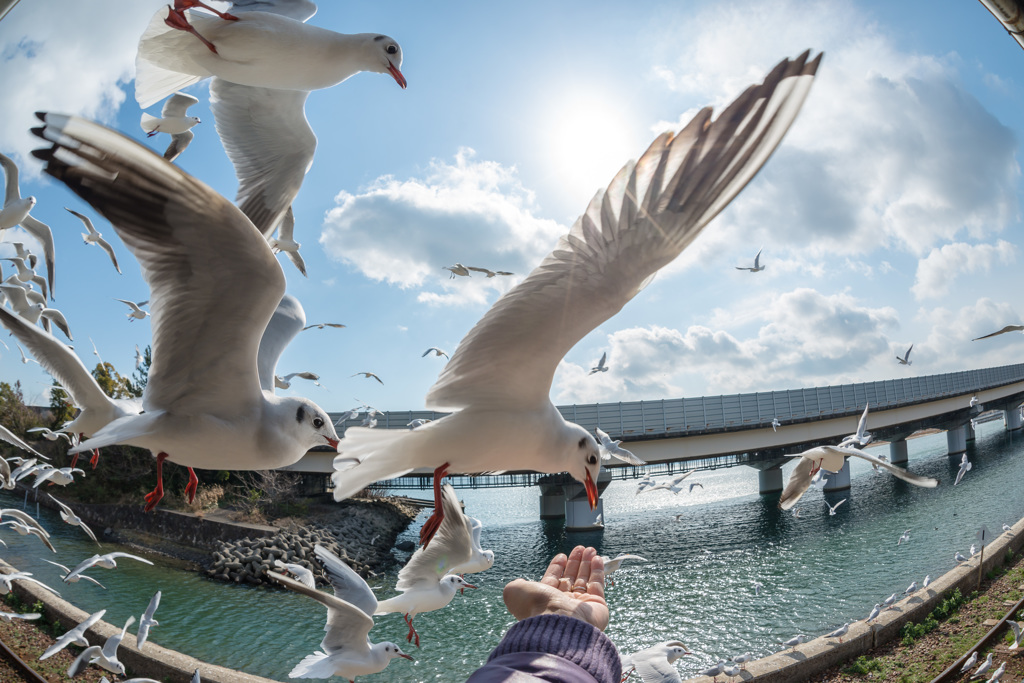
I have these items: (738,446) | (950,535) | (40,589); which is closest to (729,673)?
(40,589)

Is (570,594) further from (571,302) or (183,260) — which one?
(183,260)

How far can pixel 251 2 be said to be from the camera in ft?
6.42

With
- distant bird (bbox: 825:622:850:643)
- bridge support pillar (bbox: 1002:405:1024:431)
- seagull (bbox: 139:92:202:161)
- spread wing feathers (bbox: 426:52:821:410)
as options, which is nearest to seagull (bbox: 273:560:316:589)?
spread wing feathers (bbox: 426:52:821:410)

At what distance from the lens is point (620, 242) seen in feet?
3.87

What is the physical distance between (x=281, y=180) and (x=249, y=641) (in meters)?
7.26

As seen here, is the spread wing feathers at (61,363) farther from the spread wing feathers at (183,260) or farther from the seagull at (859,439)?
the seagull at (859,439)

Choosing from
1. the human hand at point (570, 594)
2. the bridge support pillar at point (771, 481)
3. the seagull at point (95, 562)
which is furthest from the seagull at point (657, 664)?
the bridge support pillar at point (771, 481)

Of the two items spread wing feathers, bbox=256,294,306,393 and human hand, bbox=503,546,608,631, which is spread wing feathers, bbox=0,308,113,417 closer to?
spread wing feathers, bbox=256,294,306,393

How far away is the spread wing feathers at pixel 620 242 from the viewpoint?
0.93 meters

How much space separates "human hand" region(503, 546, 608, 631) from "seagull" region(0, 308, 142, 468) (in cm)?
112

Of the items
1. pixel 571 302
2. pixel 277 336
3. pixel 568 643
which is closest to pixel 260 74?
pixel 277 336

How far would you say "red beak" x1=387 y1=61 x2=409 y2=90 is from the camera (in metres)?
1.54

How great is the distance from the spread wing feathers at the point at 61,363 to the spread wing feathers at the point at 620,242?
3.01 ft

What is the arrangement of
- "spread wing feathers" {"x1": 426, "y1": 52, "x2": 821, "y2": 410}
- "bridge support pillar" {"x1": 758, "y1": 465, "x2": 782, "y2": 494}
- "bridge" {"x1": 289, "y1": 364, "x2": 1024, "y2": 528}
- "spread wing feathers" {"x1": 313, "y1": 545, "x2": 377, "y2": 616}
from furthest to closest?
"bridge support pillar" {"x1": 758, "y1": 465, "x2": 782, "y2": 494} → "bridge" {"x1": 289, "y1": 364, "x2": 1024, "y2": 528} → "spread wing feathers" {"x1": 313, "y1": 545, "x2": 377, "y2": 616} → "spread wing feathers" {"x1": 426, "y1": 52, "x2": 821, "y2": 410}
